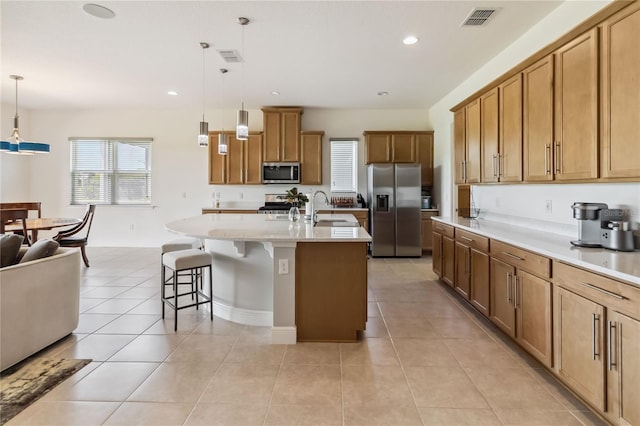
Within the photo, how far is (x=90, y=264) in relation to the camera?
5391mm

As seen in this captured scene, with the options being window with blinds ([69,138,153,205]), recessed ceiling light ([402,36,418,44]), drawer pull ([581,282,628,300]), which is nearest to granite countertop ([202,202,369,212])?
window with blinds ([69,138,153,205])

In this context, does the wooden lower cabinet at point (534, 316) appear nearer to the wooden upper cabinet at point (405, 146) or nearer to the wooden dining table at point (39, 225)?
the wooden upper cabinet at point (405, 146)

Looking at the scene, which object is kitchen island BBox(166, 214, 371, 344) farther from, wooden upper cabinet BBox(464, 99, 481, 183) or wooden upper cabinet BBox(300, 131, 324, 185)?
wooden upper cabinet BBox(300, 131, 324, 185)

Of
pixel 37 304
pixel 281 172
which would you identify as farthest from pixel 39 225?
pixel 281 172

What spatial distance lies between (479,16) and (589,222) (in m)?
2.15

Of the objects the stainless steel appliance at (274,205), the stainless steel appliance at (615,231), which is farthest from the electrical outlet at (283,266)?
the stainless steel appliance at (274,205)

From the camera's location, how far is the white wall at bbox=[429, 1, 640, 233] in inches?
94.3

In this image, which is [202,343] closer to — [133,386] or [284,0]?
[133,386]

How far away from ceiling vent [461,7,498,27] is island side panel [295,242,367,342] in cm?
243

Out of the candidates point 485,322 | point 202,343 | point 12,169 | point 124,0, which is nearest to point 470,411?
point 485,322

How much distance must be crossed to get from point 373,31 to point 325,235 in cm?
223

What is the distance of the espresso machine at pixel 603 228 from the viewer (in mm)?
2016

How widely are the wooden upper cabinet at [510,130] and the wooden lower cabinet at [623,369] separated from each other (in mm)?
1677

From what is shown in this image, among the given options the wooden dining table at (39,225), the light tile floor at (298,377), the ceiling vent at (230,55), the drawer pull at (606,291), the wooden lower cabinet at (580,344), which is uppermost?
the ceiling vent at (230,55)
